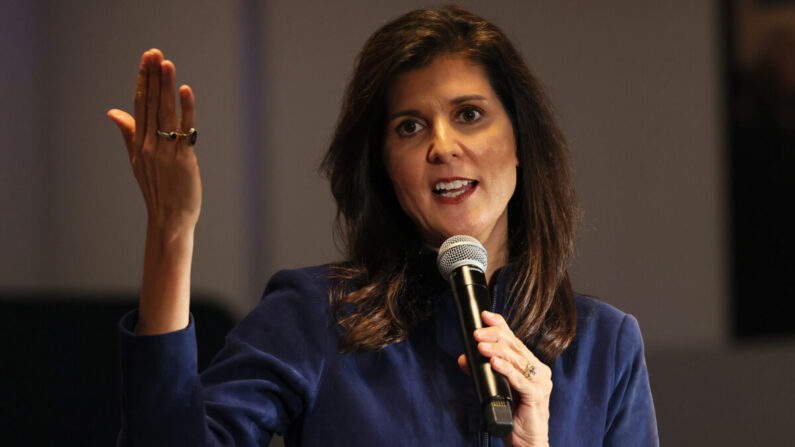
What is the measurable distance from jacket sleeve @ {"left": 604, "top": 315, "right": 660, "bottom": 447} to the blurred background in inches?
36.5

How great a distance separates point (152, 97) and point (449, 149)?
0.52 m

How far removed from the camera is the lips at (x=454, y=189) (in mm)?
1384

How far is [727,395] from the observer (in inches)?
95.5

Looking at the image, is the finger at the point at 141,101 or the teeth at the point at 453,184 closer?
the finger at the point at 141,101

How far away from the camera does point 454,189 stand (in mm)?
1388

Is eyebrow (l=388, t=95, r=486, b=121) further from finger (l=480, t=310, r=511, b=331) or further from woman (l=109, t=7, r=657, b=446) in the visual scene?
finger (l=480, t=310, r=511, b=331)

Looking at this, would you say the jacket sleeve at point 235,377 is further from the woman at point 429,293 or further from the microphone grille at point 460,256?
the microphone grille at point 460,256

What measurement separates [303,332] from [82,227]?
1.67m

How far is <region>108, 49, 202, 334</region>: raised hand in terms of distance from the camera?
3.23 feet

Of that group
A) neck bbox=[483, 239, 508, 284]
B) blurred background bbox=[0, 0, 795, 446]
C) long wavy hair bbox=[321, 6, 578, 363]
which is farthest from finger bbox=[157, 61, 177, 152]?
blurred background bbox=[0, 0, 795, 446]

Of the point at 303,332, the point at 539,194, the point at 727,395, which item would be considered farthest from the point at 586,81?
the point at 303,332

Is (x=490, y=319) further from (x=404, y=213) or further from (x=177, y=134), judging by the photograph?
(x=404, y=213)

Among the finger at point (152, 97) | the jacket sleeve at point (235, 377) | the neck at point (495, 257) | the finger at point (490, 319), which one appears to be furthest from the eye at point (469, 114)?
the finger at point (152, 97)

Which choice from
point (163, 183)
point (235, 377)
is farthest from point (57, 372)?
point (163, 183)
